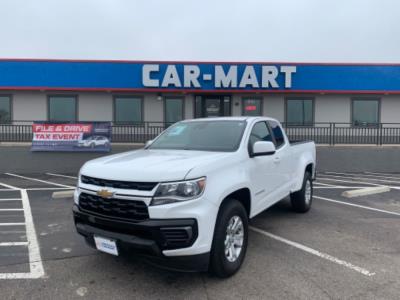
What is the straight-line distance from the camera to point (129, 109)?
17.0 metres

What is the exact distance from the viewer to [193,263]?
336 cm

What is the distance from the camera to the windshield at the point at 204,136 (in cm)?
462

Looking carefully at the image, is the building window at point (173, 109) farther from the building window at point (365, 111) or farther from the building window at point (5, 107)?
the building window at point (365, 111)

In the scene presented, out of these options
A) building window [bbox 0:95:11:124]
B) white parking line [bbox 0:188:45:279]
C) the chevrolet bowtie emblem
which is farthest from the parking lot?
building window [bbox 0:95:11:124]

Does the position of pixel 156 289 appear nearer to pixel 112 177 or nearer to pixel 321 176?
pixel 112 177

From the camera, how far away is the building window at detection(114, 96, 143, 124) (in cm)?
1698

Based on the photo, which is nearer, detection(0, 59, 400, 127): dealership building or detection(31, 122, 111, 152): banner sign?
detection(31, 122, 111, 152): banner sign

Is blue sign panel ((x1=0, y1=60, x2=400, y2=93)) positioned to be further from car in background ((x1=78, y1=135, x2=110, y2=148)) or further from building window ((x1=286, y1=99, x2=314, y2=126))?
car in background ((x1=78, y1=135, x2=110, y2=148))

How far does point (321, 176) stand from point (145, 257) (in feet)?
34.3

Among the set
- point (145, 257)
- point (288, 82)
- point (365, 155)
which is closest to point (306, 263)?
point (145, 257)

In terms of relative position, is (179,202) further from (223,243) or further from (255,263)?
(255,263)

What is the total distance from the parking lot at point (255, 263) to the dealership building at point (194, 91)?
9562mm

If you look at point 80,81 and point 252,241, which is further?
point 80,81

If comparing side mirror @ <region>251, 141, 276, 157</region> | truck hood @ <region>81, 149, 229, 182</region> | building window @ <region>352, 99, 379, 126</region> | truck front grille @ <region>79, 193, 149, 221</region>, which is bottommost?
truck front grille @ <region>79, 193, 149, 221</region>
